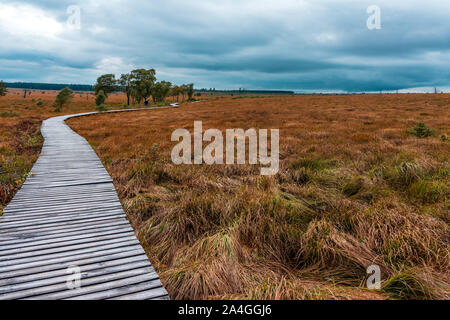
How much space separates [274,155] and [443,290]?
6724 millimetres

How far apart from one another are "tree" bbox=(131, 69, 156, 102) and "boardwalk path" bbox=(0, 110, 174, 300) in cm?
5556

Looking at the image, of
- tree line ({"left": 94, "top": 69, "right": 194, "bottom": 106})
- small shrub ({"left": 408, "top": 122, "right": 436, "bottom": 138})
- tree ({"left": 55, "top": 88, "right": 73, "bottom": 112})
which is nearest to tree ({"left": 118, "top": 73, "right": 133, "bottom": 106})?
Answer: tree line ({"left": 94, "top": 69, "right": 194, "bottom": 106})

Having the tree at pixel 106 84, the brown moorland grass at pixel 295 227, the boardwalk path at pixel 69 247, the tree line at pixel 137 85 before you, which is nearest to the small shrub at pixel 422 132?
the brown moorland grass at pixel 295 227

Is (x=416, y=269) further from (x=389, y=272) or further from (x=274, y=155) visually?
(x=274, y=155)

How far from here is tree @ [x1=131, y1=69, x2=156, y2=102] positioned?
58.1 m

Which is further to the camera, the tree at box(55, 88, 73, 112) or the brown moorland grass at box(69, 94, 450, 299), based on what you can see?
the tree at box(55, 88, 73, 112)

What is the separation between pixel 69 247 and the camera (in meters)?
3.61

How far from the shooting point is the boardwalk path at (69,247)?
112 inches

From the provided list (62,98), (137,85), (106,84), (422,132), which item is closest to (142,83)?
(137,85)

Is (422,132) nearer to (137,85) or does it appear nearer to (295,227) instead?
(295,227)

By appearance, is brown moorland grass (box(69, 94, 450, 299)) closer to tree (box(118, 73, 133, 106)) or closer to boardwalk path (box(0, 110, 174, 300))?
boardwalk path (box(0, 110, 174, 300))

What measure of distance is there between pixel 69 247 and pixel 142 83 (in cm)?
5853

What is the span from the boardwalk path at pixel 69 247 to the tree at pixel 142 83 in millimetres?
55557

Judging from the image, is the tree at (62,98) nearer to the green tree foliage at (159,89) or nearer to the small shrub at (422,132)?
the green tree foliage at (159,89)
